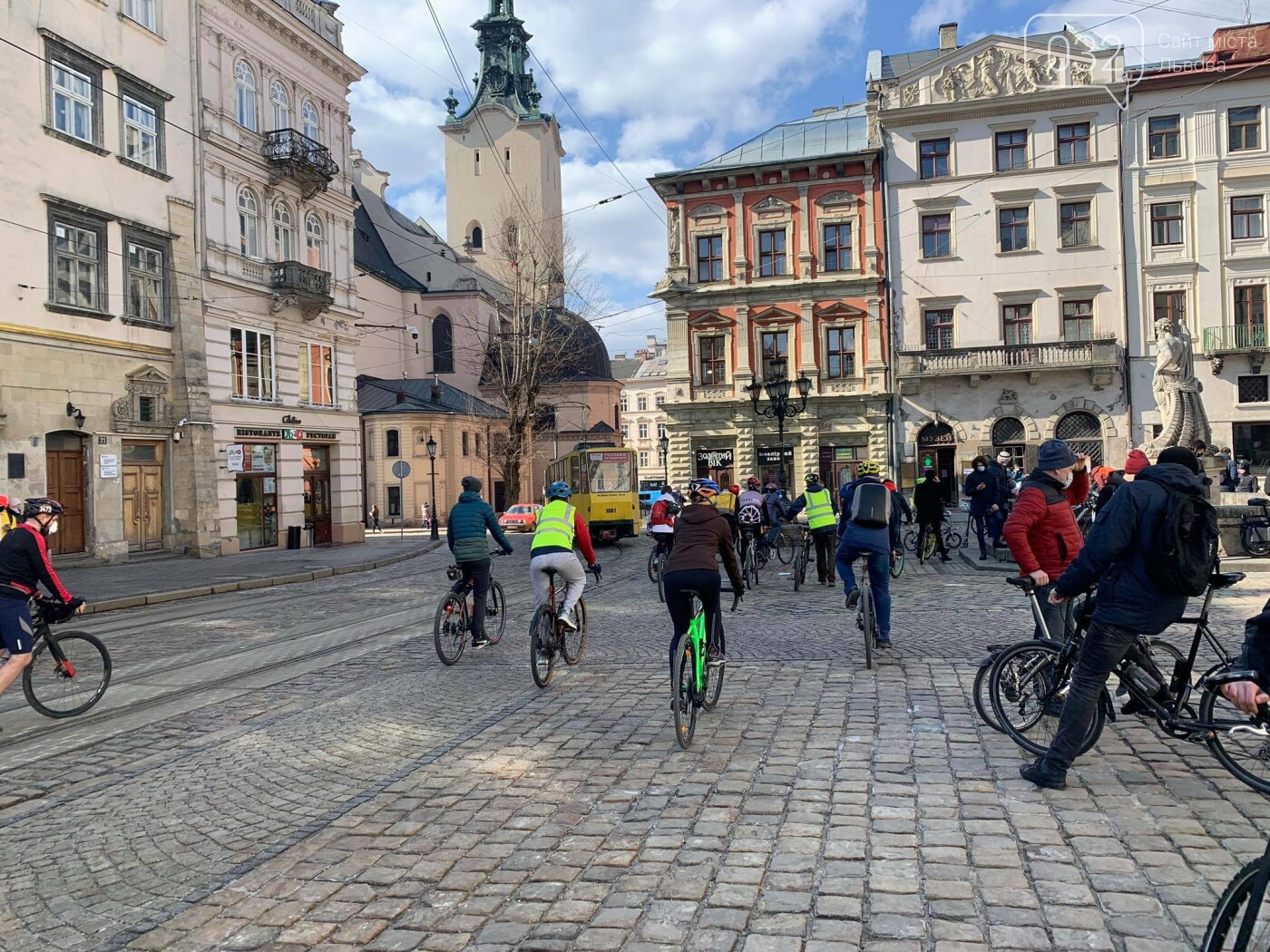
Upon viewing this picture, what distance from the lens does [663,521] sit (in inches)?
660

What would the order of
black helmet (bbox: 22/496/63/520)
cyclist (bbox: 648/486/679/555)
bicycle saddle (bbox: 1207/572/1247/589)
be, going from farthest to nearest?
1. cyclist (bbox: 648/486/679/555)
2. black helmet (bbox: 22/496/63/520)
3. bicycle saddle (bbox: 1207/572/1247/589)

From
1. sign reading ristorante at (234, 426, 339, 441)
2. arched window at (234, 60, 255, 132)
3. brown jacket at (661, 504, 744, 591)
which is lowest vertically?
brown jacket at (661, 504, 744, 591)

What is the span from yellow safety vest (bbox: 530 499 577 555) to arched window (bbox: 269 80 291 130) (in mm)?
25046

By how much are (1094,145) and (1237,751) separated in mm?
38021

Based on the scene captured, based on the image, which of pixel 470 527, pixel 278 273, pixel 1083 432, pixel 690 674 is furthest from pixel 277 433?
pixel 1083 432

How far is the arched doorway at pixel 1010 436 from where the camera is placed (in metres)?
37.6

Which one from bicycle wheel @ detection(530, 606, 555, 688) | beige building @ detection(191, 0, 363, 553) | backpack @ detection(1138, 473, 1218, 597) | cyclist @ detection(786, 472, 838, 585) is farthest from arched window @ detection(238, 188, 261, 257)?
backpack @ detection(1138, 473, 1218, 597)

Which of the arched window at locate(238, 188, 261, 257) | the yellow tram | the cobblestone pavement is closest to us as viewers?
the cobblestone pavement

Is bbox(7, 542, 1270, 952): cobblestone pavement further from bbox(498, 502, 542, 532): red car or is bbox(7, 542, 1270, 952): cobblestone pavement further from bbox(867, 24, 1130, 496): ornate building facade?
bbox(498, 502, 542, 532): red car

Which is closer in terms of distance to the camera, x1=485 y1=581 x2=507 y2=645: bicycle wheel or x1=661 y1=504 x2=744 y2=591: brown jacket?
x1=661 y1=504 x2=744 y2=591: brown jacket

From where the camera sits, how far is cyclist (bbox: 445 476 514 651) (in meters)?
9.82

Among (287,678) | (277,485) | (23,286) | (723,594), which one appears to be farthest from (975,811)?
(277,485)

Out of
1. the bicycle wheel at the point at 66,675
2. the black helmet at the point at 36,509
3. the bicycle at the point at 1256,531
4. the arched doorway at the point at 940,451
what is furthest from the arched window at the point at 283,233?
the bicycle at the point at 1256,531

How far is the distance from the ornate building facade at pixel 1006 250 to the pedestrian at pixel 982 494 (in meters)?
19.6
